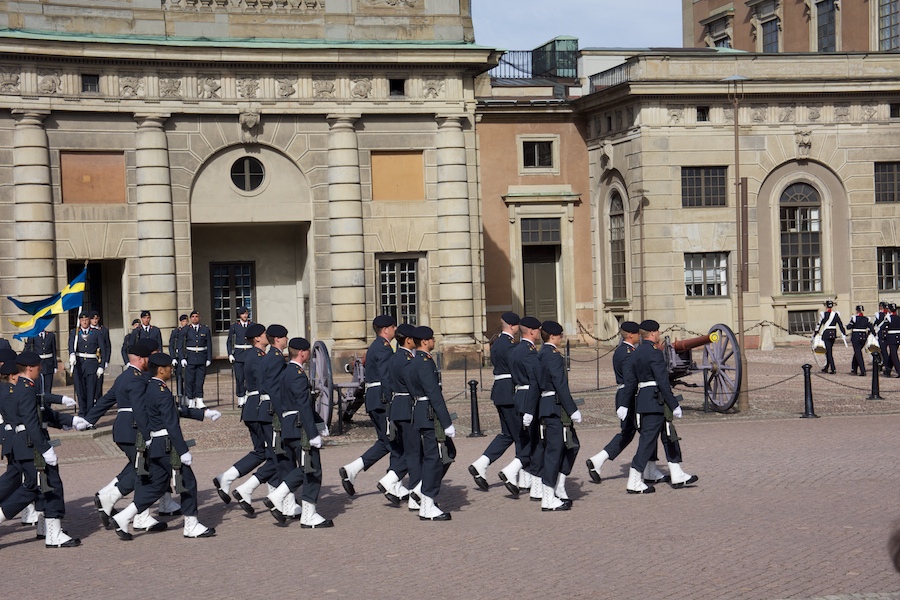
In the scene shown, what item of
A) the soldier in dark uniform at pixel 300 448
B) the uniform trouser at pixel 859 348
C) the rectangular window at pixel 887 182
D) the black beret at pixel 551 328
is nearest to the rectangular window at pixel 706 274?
the rectangular window at pixel 887 182

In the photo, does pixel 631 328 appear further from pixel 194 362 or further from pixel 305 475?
pixel 194 362

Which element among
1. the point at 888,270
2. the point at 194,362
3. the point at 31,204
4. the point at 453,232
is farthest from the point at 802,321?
the point at 31,204

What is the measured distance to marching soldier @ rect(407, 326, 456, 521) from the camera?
42.7 feet

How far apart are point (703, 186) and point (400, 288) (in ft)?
32.2

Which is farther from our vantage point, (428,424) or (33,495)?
(428,424)

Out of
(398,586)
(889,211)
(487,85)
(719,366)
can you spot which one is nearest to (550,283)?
(487,85)

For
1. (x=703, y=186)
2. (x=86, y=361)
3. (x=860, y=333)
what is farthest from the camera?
(x=703, y=186)

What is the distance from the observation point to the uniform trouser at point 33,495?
12.2 meters

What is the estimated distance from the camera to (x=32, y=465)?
12.3 meters

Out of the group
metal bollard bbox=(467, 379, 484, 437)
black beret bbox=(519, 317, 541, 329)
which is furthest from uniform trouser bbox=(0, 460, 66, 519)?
metal bollard bbox=(467, 379, 484, 437)

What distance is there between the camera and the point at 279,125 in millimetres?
30984

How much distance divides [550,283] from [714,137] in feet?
→ 21.4

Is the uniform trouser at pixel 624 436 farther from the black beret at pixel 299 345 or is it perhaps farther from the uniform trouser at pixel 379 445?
the black beret at pixel 299 345

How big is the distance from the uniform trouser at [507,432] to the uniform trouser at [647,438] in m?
1.27
